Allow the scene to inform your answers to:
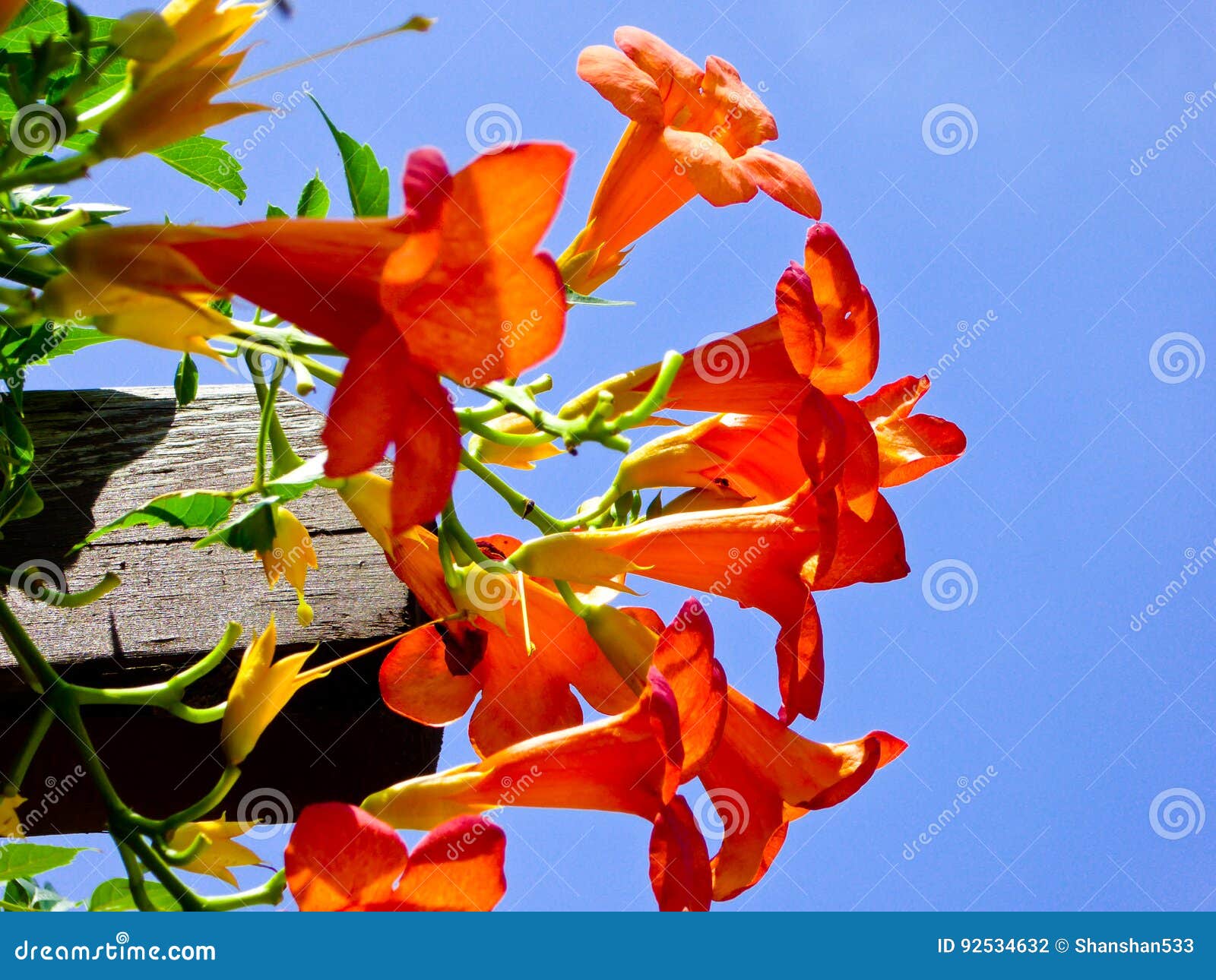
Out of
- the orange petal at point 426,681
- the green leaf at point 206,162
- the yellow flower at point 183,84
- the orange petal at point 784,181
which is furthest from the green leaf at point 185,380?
the orange petal at point 784,181

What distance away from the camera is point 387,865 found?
1.13 metres

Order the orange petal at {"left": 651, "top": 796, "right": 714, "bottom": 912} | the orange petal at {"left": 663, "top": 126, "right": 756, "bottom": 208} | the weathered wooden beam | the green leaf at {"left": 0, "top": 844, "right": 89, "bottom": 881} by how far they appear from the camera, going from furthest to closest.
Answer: the green leaf at {"left": 0, "top": 844, "right": 89, "bottom": 881}, the weathered wooden beam, the orange petal at {"left": 663, "top": 126, "right": 756, "bottom": 208}, the orange petal at {"left": 651, "top": 796, "right": 714, "bottom": 912}

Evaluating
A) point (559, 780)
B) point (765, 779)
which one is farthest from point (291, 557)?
point (765, 779)

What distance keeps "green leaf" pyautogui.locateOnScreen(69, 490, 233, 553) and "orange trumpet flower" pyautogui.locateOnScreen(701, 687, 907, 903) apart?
956mm

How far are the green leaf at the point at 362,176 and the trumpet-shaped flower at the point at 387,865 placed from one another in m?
0.96

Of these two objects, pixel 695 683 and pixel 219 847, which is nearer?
pixel 695 683

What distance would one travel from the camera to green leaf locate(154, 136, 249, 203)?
2.06 metres

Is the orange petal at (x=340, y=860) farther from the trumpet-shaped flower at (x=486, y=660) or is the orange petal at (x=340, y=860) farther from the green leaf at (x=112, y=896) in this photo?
the green leaf at (x=112, y=896)

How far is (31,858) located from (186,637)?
1.88 feet

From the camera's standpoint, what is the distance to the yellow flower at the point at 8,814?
5.15ft

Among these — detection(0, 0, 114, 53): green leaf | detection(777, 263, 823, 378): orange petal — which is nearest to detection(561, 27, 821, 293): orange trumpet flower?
Answer: detection(777, 263, 823, 378): orange petal

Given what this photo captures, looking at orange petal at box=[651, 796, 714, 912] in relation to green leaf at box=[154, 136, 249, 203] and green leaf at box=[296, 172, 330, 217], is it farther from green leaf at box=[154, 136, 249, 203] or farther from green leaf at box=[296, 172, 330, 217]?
green leaf at box=[154, 136, 249, 203]

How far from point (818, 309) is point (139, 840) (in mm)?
1202

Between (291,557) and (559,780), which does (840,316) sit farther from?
(291,557)
